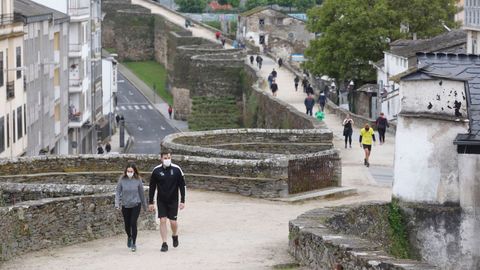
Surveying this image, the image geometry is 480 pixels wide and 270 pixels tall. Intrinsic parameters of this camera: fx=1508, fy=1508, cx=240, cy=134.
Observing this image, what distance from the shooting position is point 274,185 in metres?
28.8

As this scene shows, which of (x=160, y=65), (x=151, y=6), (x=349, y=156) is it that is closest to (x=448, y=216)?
(x=349, y=156)

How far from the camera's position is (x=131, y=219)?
20250 millimetres

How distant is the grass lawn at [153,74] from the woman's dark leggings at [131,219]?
88.5m

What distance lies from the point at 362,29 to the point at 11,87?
29.7 metres

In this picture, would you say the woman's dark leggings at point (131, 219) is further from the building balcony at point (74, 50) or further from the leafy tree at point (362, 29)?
the leafy tree at point (362, 29)

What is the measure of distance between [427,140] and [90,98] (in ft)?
194

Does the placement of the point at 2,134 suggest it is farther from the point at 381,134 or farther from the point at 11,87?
the point at 381,134

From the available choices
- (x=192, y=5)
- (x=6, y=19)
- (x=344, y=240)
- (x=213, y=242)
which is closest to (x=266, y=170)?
(x=213, y=242)

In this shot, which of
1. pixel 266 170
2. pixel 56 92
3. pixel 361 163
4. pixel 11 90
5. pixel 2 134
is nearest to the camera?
pixel 266 170

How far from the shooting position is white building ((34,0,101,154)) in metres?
73.3

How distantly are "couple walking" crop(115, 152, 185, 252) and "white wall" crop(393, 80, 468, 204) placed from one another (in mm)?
3439

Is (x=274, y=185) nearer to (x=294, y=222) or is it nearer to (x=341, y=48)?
(x=294, y=222)

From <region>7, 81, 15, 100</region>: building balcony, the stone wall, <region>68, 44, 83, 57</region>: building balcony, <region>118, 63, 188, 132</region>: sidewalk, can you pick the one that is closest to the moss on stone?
the stone wall

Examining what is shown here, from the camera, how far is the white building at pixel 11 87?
5328 cm
